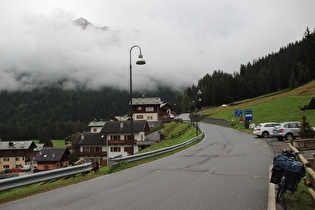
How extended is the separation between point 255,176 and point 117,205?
5726 mm

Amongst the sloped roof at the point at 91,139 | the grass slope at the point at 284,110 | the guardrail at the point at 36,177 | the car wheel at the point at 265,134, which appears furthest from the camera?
the sloped roof at the point at 91,139

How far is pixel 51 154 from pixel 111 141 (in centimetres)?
1583

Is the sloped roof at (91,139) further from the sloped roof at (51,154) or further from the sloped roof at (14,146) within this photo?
the sloped roof at (14,146)

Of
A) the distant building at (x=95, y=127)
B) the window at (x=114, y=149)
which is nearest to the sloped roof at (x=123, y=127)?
the window at (x=114, y=149)

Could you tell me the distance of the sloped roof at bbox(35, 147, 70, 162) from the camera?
199ft

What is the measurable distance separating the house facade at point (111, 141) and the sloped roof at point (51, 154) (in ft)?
14.4

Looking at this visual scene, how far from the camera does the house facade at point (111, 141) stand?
188 feet

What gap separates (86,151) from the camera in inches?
2408

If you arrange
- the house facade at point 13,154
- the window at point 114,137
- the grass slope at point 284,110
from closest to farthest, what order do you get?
the grass slope at point 284,110 → the window at point 114,137 → the house facade at point 13,154

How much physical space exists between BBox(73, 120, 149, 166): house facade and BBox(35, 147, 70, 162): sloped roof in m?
4.40

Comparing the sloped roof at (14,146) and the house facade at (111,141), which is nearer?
the house facade at (111,141)

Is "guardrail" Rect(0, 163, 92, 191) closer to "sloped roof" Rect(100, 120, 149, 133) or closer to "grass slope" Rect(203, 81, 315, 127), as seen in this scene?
"grass slope" Rect(203, 81, 315, 127)

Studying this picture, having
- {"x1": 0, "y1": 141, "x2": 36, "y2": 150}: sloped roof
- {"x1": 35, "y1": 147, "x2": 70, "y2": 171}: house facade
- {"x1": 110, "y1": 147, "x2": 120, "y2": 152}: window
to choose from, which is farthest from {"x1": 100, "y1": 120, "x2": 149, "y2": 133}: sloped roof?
{"x1": 0, "y1": 141, "x2": 36, "y2": 150}: sloped roof

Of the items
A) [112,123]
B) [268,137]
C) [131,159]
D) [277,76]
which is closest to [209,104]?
[277,76]
